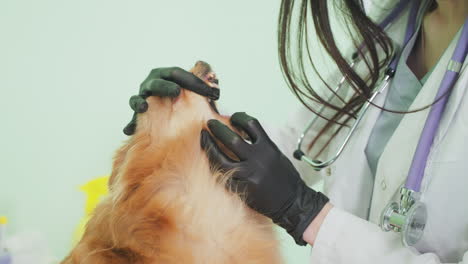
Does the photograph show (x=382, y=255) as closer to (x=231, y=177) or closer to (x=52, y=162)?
(x=231, y=177)

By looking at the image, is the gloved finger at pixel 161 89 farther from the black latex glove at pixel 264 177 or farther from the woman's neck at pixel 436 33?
the woman's neck at pixel 436 33

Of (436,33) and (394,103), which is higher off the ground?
(436,33)

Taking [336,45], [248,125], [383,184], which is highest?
[336,45]

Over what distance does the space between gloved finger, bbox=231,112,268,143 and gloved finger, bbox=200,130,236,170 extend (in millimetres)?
81

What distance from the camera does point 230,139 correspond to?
691 millimetres

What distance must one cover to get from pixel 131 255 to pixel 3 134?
0.99 meters

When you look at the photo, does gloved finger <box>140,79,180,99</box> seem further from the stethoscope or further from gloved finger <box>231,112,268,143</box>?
the stethoscope

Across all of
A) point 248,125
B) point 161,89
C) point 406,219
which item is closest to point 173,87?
point 161,89

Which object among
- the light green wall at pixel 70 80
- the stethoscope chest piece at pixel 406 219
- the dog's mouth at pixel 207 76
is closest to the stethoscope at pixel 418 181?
the stethoscope chest piece at pixel 406 219

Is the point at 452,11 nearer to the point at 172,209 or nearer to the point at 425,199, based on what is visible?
the point at 425,199

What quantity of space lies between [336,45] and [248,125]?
342 mm

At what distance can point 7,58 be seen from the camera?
135 cm

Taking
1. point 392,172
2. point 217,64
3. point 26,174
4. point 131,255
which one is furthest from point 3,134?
point 392,172

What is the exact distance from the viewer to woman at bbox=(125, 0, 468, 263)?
727 millimetres
